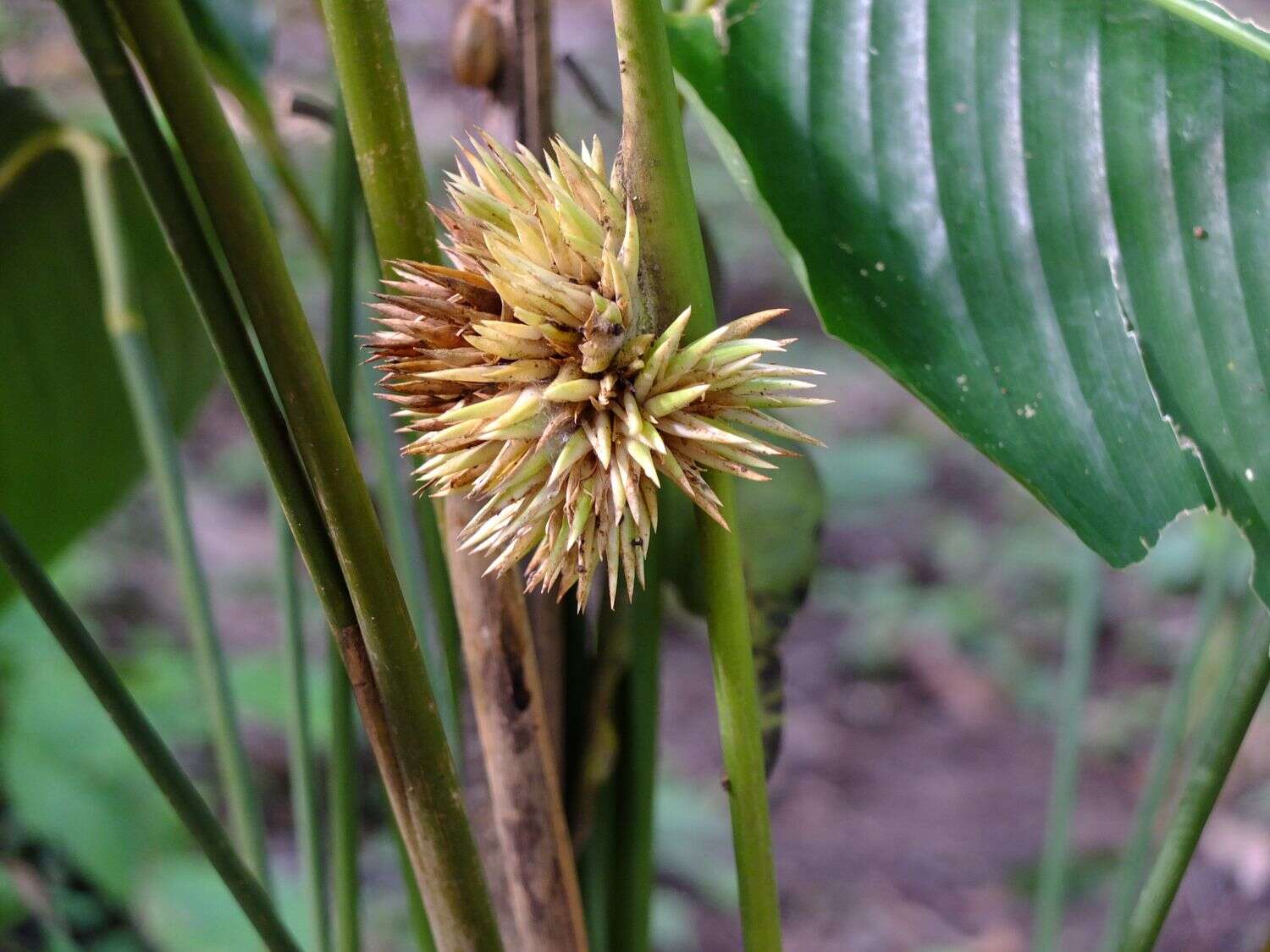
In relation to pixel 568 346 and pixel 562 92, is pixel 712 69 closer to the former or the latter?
pixel 568 346

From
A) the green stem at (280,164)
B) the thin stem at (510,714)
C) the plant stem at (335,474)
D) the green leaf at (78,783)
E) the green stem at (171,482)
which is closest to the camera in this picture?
the plant stem at (335,474)

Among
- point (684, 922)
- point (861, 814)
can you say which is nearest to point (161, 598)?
point (684, 922)

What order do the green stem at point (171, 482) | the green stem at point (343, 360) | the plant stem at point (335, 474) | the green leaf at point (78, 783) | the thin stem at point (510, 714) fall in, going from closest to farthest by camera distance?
Answer: the plant stem at point (335, 474) < the thin stem at point (510, 714) < the green stem at point (343, 360) < the green stem at point (171, 482) < the green leaf at point (78, 783)

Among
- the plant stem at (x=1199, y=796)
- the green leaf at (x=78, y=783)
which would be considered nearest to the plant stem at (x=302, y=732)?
the plant stem at (x=1199, y=796)

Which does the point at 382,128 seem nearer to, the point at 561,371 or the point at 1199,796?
the point at 561,371

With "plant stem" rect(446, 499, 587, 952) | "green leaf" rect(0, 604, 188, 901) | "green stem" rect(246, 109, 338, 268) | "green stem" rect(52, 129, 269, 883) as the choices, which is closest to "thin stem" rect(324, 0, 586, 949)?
"plant stem" rect(446, 499, 587, 952)

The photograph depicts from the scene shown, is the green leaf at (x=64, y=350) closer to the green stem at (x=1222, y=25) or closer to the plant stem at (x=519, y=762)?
the plant stem at (x=519, y=762)

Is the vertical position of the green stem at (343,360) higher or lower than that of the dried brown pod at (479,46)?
lower

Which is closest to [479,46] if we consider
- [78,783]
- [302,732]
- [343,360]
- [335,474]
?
[343,360]
